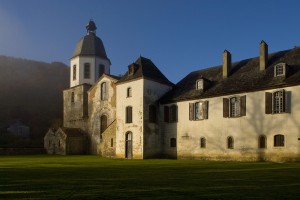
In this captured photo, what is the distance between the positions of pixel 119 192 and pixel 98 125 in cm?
3198

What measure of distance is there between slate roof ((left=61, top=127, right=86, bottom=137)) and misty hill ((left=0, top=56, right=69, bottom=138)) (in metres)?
23.2

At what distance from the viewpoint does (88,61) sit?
147 feet

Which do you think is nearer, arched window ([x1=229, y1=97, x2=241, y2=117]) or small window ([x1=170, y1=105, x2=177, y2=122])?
arched window ([x1=229, y1=97, x2=241, y2=117])

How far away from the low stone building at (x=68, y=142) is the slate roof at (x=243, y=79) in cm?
1380

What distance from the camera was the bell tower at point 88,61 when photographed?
4459 centimetres

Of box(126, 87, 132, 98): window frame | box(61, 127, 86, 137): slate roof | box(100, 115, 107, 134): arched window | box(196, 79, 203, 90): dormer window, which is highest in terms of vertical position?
box(196, 79, 203, 90): dormer window

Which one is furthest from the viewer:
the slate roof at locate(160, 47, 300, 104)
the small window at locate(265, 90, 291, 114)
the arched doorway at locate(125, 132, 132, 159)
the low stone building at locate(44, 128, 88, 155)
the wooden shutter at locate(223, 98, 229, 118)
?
the low stone building at locate(44, 128, 88, 155)

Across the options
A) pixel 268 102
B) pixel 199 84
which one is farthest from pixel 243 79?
pixel 199 84

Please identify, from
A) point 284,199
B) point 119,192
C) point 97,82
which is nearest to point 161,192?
point 119,192

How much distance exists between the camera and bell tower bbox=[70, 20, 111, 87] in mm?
44594

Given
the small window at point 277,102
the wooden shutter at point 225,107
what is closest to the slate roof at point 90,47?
the wooden shutter at point 225,107

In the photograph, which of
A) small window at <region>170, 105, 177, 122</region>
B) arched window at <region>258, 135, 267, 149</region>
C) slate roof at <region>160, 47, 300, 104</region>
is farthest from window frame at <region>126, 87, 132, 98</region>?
Answer: arched window at <region>258, 135, 267, 149</region>

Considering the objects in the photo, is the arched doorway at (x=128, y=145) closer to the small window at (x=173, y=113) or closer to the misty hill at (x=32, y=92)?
→ the small window at (x=173, y=113)

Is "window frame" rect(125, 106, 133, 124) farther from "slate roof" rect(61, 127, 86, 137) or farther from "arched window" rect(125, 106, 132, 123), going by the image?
"slate roof" rect(61, 127, 86, 137)
